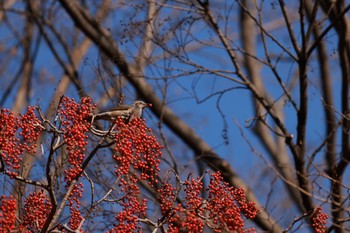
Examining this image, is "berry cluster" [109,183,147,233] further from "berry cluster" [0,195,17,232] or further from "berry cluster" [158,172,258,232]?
"berry cluster" [0,195,17,232]

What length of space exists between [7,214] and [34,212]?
56 cm

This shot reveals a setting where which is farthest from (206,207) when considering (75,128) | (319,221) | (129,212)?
(75,128)

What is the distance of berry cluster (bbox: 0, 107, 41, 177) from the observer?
5137 mm

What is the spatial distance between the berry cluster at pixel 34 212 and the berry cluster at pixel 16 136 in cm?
23

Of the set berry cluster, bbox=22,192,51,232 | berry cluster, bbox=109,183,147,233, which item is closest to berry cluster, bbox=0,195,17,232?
berry cluster, bbox=22,192,51,232

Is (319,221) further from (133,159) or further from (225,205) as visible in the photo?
(133,159)

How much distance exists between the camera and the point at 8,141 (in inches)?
203

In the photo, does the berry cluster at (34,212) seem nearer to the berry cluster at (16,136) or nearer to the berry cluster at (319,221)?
the berry cluster at (16,136)

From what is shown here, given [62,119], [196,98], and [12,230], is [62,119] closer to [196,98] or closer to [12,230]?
[12,230]

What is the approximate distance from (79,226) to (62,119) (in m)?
0.76

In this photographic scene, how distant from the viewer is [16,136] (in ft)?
17.4

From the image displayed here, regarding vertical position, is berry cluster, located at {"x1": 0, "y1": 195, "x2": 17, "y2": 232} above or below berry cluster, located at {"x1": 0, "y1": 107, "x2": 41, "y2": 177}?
below

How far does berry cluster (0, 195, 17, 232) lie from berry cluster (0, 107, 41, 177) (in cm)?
32

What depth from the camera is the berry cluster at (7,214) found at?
4801 mm
